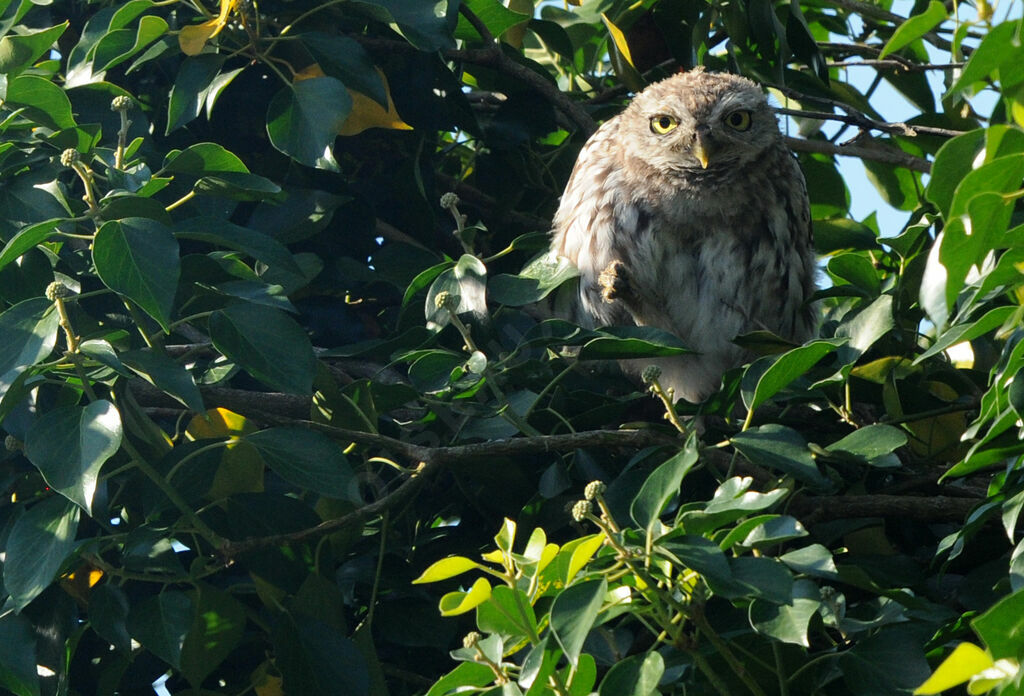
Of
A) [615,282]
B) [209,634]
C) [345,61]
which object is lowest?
[209,634]

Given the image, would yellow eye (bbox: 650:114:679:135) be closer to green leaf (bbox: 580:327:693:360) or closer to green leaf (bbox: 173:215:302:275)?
green leaf (bbox: 580:327:693:360)

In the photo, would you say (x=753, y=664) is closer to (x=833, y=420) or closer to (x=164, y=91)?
(x=833, y=420)

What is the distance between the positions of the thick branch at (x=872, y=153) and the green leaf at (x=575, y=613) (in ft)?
5.49

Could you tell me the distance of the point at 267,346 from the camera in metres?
1.89

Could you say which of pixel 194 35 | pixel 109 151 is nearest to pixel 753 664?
pixel 109 151

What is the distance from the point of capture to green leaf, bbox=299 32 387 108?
2.33 m

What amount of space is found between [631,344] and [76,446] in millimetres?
789

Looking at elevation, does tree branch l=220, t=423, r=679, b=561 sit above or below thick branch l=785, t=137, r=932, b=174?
below

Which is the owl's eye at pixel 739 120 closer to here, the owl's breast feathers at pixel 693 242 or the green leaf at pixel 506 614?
the owl's breast feathers at pixel 693 242

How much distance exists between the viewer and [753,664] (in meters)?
1.66

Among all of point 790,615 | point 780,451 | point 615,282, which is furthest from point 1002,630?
point 615,282

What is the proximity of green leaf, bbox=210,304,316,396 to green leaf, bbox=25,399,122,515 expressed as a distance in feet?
0.70

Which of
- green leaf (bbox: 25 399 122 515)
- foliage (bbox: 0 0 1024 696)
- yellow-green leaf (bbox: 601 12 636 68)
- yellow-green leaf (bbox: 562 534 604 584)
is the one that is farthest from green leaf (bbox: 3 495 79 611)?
yellow-green leaf (bbox: 601 12 636 68)

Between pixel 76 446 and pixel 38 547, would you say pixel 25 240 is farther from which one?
pixel 38 547
